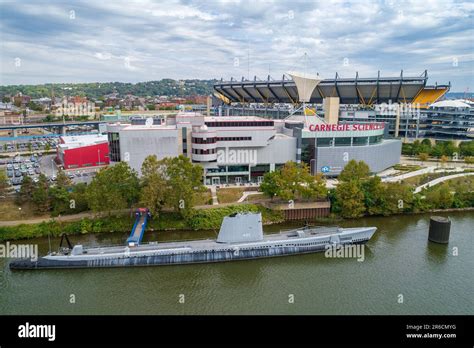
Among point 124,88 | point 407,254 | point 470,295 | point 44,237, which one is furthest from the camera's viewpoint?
point 124,88

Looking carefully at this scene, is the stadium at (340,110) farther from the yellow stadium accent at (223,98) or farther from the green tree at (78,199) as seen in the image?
the green tree at (78,199)

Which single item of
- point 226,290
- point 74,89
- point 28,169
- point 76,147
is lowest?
point 226,290

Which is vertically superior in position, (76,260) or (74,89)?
(74,89)

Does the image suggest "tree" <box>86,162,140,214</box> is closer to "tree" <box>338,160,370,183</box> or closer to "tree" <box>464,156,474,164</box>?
"tree" <box>338,160,370,183</box>

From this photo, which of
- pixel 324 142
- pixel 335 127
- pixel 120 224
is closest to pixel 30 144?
pixel 120 224

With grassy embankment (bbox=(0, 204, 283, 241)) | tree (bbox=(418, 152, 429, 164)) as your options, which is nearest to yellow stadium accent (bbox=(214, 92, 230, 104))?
tree (bbox=(418, 152, 429, 164))

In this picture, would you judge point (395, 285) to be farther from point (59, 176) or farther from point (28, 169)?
point (28, 169)

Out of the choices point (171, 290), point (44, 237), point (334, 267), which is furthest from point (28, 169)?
point (334, 267)
